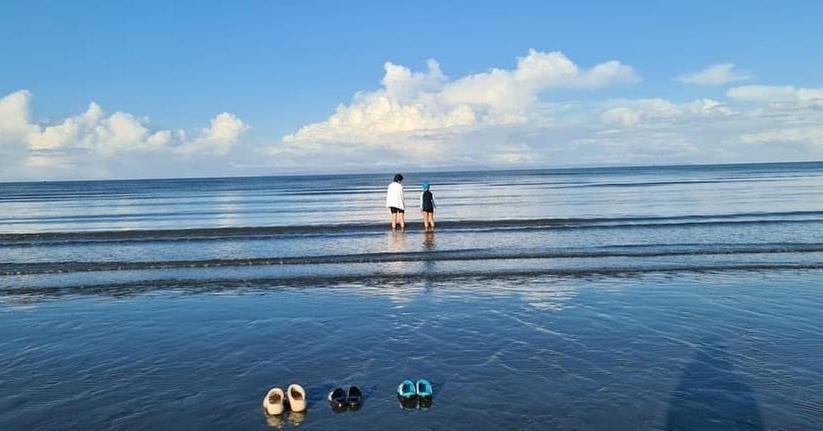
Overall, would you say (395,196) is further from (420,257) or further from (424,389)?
(424,389)

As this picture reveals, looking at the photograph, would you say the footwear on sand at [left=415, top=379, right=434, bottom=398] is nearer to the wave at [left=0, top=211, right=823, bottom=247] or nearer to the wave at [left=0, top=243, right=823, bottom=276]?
the wave at [left=0, top=243, right=823, bottom=276]

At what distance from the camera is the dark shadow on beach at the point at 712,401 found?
5.77m

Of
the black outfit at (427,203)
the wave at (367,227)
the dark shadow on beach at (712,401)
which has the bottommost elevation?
the dark shadow on beach at (712,401)

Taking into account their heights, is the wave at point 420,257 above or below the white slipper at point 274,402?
above

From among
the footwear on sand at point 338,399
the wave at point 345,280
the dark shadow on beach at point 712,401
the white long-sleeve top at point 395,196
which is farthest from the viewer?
the white long-sleeve top at point 395,196

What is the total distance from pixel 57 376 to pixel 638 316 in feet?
29.6

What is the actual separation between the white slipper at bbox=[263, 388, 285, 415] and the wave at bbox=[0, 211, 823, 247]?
1834 centimetres

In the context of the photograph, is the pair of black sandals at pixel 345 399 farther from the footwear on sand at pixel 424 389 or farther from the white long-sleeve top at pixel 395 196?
the white long-sleeve top at pixel 395 196

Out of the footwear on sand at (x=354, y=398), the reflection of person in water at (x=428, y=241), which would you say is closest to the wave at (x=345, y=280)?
the reflection of person in water at (x=428, y=241)

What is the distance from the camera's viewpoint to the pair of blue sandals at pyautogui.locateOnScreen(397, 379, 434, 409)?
6.32m

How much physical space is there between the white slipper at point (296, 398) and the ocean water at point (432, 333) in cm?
10

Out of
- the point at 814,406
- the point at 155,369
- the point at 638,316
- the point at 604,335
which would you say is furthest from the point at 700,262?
the point at 155,369

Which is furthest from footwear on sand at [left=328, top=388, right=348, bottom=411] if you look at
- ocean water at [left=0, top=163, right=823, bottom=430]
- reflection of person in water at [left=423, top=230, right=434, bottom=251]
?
reflection of person in water at [left=423, top=230, right=434, bottom=251]

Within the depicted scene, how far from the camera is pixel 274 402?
20.0ft
